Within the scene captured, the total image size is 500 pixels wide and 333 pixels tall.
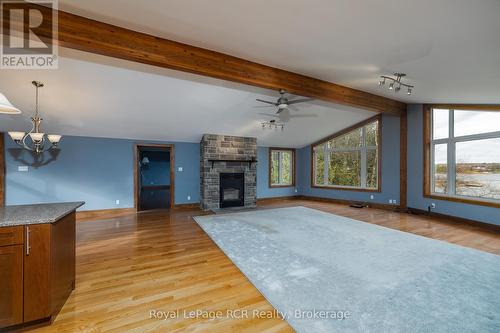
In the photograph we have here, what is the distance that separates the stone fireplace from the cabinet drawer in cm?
488

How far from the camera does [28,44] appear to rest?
2.66 metres

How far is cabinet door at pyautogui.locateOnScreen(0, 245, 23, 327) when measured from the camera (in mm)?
1601

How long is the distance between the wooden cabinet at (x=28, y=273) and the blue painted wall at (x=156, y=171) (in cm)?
1115

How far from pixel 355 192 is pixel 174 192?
19.9 ft

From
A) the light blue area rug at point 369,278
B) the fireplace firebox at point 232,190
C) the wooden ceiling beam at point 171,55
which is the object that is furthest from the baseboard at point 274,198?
the wooden ceiling beam at point 171,55

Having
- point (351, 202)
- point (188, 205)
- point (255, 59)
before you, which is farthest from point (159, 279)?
point (351, 202)

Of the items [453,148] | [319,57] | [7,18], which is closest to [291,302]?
[319,57]

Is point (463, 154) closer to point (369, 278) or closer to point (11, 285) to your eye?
point (369, 278)

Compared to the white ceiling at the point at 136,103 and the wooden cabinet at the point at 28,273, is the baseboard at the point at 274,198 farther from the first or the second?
the wooden cabinet at the point at 28,273

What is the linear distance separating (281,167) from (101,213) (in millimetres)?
6277

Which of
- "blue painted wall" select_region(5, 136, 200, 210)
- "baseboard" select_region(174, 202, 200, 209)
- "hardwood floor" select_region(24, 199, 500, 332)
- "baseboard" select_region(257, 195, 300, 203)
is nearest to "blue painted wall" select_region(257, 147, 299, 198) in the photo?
"baseboard" select_region(257, 195, 300, 203)

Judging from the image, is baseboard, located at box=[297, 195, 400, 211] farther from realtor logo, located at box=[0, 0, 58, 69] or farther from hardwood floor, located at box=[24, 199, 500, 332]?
realtor logo, located at box=[0, 0, 58, 69]

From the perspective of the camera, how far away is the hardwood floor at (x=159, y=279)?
178 centimetres

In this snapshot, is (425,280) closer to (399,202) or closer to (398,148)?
(399,202)
